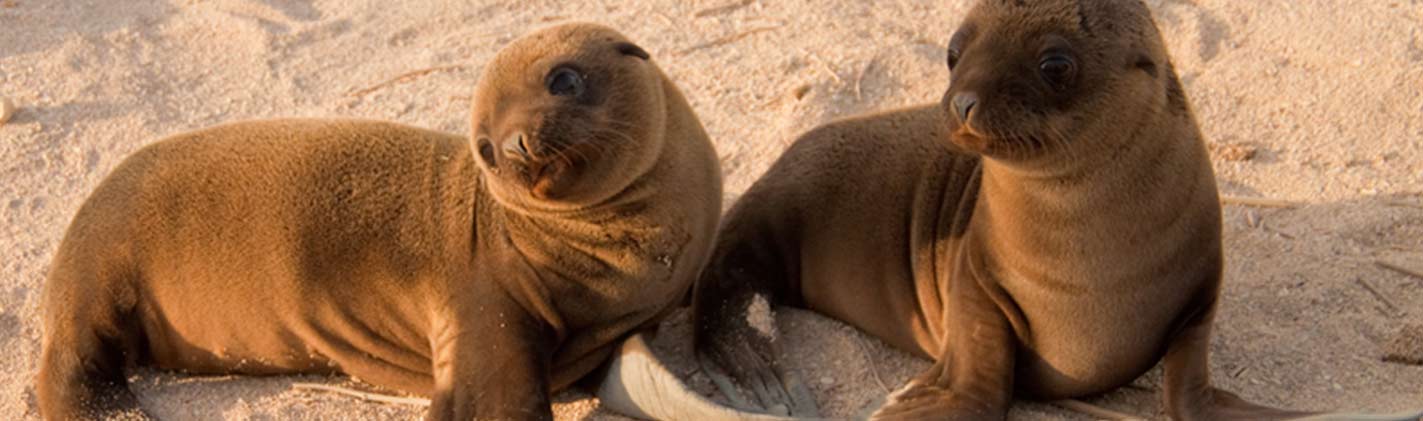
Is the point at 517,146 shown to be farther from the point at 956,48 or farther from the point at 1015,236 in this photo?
the point at 1015,236

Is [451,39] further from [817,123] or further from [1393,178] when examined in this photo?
[1393,178]

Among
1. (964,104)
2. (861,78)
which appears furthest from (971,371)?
(861,78)

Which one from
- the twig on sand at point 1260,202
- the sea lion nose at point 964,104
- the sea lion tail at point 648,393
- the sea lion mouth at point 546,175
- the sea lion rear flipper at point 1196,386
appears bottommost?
the twig on sand at point 1260,202

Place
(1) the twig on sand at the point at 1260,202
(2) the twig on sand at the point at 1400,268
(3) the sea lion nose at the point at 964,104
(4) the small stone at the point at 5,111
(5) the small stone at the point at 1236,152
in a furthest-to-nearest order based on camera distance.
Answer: (4) the small stone at the point at 5,111
(5) the small stone at the point at 1236,152
(1) the twig on sand at the point at 1260,202
(2) the twig on sand at the point at 1400,268
(3) the sea lion nose at the point at 964,104

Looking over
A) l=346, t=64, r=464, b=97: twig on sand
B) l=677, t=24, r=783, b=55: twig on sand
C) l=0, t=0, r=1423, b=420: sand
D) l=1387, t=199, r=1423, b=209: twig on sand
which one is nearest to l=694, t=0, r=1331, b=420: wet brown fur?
l=0, t=0, r=1423, b=420: sand

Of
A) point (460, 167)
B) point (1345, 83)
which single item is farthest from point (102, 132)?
point (1345, 83)

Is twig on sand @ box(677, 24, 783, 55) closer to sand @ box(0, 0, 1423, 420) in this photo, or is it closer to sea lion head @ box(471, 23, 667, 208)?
sand @ box(0, 0, 1423, 420)

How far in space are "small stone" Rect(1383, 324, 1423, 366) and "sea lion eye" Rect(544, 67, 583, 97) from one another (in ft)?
7.34

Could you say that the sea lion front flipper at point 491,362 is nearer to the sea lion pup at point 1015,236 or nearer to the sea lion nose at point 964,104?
the sea lion pup at point 1015,236

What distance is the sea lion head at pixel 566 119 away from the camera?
4.19m

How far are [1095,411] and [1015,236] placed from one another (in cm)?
54

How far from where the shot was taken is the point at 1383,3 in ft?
21.2

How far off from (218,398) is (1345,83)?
400cm

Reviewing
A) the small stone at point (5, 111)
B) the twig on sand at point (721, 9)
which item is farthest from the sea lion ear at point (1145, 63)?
the small stone at point (5, 111)
